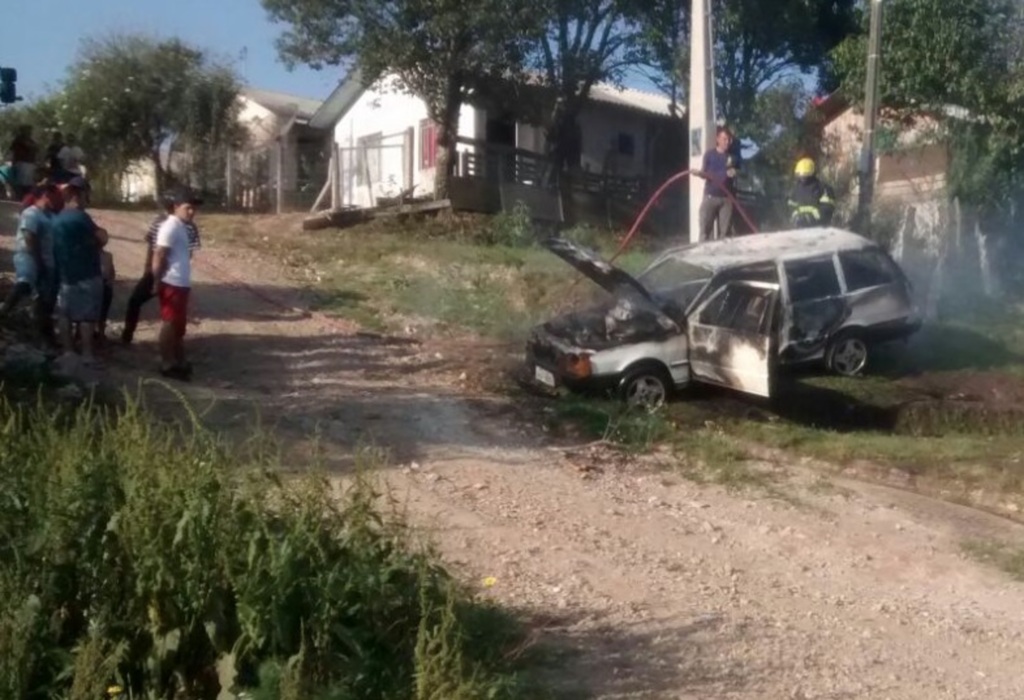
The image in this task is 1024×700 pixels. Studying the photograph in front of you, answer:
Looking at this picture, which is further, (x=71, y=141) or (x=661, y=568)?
(x=71, y=141)

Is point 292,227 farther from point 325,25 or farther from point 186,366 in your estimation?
point 186,366

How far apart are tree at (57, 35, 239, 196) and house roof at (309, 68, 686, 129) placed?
2.84 metres

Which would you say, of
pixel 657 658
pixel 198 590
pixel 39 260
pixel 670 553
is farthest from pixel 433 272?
pixel 198 590

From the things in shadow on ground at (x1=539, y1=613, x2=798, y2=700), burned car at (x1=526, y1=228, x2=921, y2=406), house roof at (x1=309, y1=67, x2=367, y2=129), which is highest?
house roof at (x1=309, y1=67, x2=367, y2=129)

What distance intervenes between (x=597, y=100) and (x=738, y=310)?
1889cm

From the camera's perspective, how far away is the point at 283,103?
36.8 meters

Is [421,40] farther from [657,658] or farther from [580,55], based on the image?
[657,658]

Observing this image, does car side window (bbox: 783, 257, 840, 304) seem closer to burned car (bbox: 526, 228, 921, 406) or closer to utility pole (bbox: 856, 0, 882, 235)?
burned car (bbox: 526, 228, 921, 406)

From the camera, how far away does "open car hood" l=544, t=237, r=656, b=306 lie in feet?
40.5

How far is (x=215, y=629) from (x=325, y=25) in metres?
19.4

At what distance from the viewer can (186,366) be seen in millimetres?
11508

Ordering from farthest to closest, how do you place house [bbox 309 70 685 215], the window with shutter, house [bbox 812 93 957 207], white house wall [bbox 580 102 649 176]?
white house wall [bbox 580 102 649 176] < the window with shutter < house [bbox 309 70 685 215] < house [bbox 812 93 957 207]

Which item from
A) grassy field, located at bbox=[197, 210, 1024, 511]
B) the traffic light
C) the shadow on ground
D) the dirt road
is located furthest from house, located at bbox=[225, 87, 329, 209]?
the shadow on ground

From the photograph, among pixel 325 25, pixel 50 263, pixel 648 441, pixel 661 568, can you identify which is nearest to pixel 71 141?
pixel 325 25
